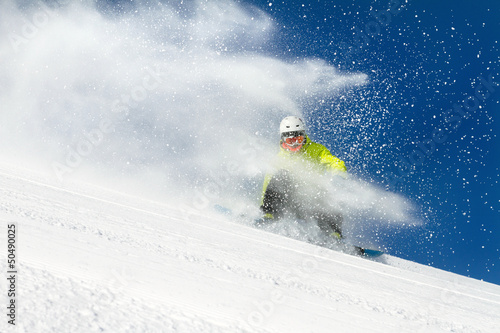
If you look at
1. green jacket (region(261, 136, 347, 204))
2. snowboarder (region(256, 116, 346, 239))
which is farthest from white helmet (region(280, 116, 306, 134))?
green jacket (region(261, 136, 347, 204))

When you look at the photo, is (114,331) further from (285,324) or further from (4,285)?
(285,324)

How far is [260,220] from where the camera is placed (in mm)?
6156

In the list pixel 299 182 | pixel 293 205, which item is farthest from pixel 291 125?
pixel 293 205

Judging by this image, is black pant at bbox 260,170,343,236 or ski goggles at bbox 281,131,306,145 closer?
black pant at bbox 260,170,343,236

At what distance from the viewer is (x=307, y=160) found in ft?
21.9

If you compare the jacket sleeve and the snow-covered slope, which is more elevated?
the jacket sleeve

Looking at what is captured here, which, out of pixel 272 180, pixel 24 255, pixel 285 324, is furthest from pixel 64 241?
pixel 272 180

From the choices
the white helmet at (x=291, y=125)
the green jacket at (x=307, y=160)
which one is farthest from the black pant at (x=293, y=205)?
the white helmet at (x=291, y=125)

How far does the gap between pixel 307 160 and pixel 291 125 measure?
684 millimetres

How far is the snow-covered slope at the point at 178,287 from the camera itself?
1.09 metres

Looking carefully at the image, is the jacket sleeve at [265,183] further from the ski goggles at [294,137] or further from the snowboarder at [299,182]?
the ski goggles at [294,137]

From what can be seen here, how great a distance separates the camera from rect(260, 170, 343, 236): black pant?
6.30 metres

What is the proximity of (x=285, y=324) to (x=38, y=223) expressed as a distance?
5.15 ft

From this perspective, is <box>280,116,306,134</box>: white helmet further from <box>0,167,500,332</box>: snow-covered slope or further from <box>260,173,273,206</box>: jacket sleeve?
<box>0,167,500,332</box>: snow-covered slope
